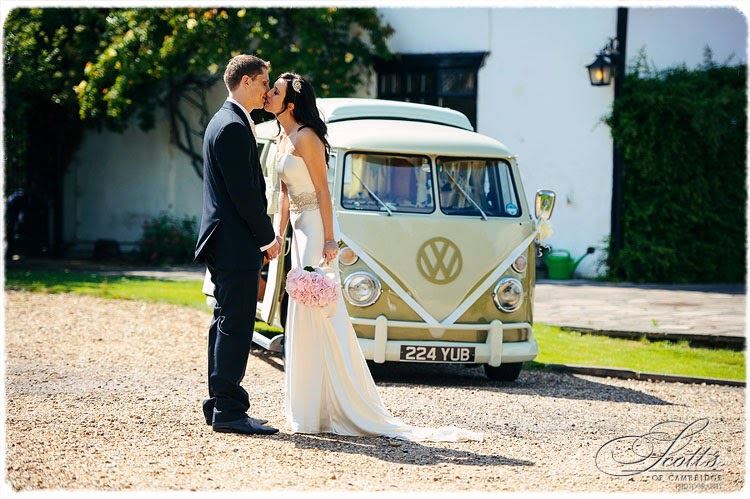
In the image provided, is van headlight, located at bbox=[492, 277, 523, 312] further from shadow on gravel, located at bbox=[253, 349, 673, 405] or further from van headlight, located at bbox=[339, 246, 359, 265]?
van headlight, located at bbox=[339, 246, 359, 265]

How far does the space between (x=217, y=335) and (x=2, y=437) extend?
1.30 meters

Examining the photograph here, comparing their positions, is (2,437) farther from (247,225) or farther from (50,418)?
(247,225)

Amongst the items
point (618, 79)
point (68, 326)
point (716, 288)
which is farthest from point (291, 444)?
point (618, 79)

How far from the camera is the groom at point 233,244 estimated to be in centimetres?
603

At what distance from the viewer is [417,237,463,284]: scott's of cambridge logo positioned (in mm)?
8375

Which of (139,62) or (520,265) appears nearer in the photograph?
(520,265)

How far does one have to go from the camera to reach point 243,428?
241 inches

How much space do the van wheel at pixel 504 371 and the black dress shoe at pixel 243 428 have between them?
3006 mm

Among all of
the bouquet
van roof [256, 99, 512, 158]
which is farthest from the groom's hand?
van roof [256, 99, 512, 158]

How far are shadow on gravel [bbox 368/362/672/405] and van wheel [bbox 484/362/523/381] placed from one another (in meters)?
0.06

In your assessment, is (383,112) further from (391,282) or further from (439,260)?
(391,282)

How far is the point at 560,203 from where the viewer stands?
1727 centimetres

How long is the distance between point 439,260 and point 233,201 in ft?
8.98

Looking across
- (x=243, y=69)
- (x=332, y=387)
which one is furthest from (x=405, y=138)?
(x=332, y=387)
